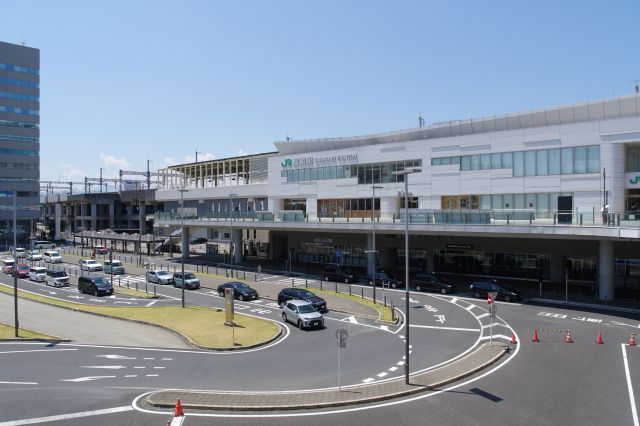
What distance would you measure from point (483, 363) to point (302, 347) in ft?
30.5

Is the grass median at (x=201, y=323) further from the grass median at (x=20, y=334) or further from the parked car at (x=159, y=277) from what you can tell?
the parked car at (x=159, y=277)

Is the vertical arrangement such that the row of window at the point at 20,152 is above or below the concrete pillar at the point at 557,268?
above

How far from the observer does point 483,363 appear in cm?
2128

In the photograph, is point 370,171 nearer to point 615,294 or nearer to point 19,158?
point 615,294

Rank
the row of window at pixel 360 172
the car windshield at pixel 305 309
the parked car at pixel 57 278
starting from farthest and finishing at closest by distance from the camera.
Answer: the row of window at pixel 360 172 → the parked car at pixel 57 278 → the car windshield at pixel 305 309

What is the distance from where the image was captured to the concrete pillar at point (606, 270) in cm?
3628

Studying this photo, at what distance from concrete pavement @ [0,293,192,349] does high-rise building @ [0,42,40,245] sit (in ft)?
272

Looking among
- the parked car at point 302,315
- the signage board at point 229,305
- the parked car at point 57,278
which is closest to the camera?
the signage board at point 229,305

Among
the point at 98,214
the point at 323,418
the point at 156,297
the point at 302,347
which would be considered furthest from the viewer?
the point at 98,214

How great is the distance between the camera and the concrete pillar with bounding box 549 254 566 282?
153 ft

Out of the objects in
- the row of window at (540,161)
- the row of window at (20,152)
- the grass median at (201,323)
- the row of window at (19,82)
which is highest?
the row of window at (19,82)

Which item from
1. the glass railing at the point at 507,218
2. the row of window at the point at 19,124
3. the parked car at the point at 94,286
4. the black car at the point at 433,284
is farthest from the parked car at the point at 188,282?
the row of window at the point at 19,124

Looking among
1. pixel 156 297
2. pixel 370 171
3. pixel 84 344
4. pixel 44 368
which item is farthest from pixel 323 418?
pixel 370 171

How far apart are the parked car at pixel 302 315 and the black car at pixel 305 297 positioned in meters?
2.93
